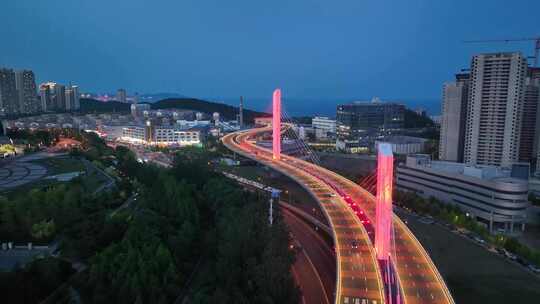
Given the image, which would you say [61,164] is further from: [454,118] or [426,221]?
[454,118]

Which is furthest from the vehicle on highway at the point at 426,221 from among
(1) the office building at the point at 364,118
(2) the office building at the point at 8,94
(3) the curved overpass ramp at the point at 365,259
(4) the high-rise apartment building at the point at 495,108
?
(2) the office building at the point at 8,94

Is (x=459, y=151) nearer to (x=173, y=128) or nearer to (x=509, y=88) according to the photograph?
(x=509, y=88)

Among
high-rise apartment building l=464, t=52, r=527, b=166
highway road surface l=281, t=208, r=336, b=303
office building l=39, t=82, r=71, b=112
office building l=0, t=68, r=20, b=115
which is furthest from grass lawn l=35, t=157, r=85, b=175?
office building l=39, t=82, r=71, b=112

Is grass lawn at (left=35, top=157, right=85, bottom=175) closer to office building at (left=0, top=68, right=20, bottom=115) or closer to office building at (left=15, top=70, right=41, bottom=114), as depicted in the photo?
office building at (left=0, top=68, right=20, bottom=115)

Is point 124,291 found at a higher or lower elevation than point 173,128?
lower

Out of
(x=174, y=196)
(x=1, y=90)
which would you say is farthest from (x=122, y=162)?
(x=1, y=90)

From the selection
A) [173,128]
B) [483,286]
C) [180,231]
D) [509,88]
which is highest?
[509,88]
